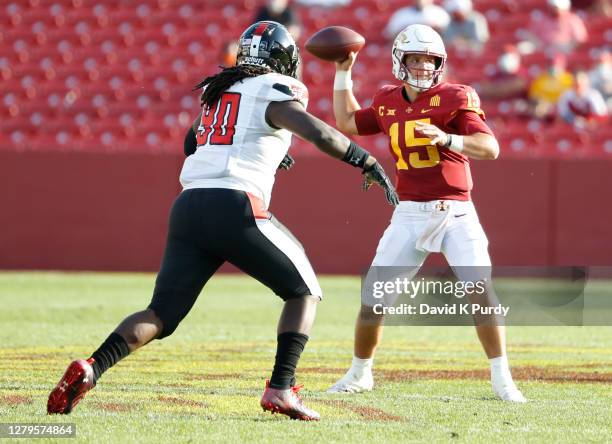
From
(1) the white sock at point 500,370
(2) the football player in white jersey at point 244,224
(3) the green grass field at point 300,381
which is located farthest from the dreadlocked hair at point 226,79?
(1) the white sock at point 500,370

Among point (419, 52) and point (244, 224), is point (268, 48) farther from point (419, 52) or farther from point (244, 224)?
point (419, 52)

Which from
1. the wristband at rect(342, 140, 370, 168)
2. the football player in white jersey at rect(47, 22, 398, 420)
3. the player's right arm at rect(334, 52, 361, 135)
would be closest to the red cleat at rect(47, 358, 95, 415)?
the football player in white jersey at rect(47, 22, 398, 420)

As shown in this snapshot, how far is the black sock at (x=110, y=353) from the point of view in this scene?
15.1 feet

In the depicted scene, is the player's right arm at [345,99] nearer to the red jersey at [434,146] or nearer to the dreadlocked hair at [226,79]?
the red jersey at [434,146]

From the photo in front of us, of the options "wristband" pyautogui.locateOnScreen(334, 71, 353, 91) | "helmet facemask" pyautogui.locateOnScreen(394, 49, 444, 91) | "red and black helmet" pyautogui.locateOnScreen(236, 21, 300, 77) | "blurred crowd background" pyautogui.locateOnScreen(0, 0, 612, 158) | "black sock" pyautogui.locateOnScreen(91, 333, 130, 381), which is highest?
"red and black helmet" pyautogui.locateOnScreen(236, 21, 300, 77)

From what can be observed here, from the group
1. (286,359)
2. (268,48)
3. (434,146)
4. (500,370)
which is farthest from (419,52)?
(286,359)

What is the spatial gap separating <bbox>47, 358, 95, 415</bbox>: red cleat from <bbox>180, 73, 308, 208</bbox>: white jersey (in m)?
0.87

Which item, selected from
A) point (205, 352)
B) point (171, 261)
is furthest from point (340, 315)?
point (171, 261)

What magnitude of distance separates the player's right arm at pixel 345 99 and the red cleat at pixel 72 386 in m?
2.06

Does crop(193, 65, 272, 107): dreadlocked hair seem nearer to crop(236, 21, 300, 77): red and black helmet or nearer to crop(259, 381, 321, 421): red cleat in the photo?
crop(236, 21, 300, 77): red and black helmet

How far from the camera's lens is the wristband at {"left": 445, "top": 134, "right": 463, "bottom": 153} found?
5.26 m

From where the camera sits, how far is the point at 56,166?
1392 cm

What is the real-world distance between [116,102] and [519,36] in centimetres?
564

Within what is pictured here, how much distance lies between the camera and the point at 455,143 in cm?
527
